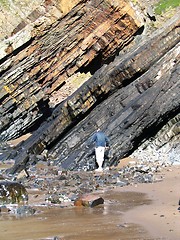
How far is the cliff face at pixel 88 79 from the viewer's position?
2116 centimetres

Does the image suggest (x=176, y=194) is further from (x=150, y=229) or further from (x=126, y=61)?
(x=126, y=61)

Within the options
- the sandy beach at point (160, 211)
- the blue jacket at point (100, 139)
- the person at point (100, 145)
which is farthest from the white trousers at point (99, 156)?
the sandy beach at point (160, 211)

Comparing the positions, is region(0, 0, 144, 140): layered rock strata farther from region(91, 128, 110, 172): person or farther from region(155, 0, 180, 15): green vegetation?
region(91, 128, 110, 172): person

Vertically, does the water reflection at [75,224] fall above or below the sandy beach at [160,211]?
above

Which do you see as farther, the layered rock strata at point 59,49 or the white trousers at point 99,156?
the layered rock strata at point 59,49

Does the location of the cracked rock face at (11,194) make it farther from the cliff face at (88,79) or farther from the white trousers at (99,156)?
the cliff face at (88,79)

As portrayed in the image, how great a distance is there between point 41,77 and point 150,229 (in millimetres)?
24649

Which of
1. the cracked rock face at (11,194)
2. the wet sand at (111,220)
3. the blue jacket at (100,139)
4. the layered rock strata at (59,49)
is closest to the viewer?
the wet sand at (111,220)

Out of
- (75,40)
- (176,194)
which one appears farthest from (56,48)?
(176,194)

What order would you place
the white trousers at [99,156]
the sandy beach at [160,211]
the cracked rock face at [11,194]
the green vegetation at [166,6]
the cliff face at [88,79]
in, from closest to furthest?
1. the sandy beach at [160,211]
2. the cracked rock face at [11,194]
3. the white trousers at [99,156]
4. the cliff face at [88,79]
5. the green vegetation at [166,6]

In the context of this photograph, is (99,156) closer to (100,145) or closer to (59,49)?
(100,145)

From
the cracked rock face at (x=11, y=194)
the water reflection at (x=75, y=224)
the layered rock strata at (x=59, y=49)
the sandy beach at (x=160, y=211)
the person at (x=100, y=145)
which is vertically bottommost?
the sandy beach at (x=160, y=211)

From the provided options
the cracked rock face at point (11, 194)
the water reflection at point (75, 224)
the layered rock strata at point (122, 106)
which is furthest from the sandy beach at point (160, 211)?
the layered rock strata at point (122, 106)

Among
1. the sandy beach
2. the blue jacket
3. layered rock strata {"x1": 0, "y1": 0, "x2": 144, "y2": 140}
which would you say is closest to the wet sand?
the sandy beach
